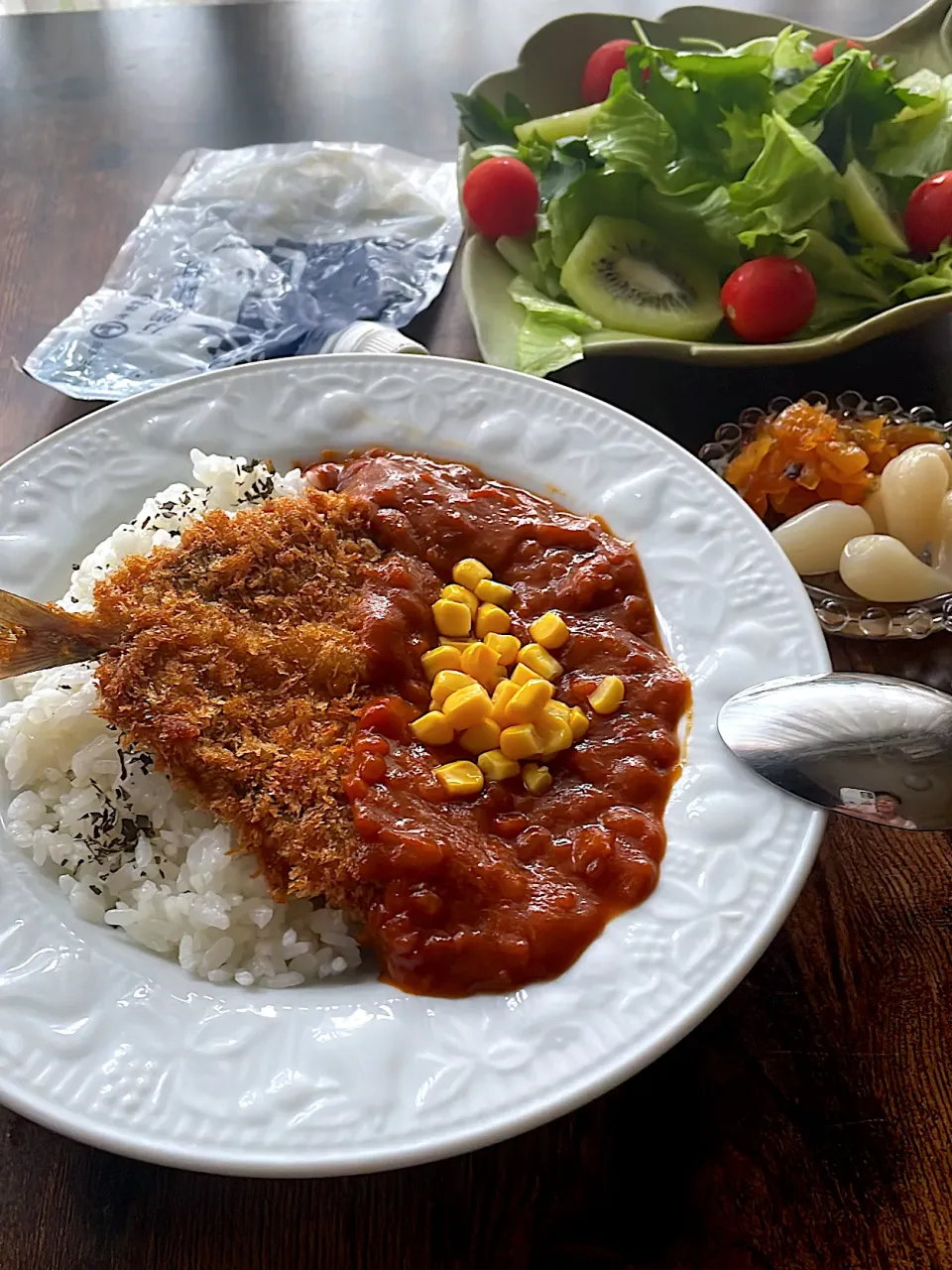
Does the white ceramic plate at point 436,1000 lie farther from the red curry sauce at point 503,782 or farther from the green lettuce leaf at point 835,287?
the green lettuce leaf at point 835,287

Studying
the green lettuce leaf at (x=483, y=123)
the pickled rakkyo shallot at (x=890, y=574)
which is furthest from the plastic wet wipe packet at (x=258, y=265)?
the pickled rakkyo shallot at (x=890, y=574)

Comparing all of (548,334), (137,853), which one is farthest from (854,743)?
(548,334)

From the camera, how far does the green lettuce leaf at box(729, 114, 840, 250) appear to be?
→ 2.49 metres

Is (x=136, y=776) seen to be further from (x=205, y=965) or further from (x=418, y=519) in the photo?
(x=418, y=519)

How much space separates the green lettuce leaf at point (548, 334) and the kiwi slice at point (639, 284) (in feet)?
0.19

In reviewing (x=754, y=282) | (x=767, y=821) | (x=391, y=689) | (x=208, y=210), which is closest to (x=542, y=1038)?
(x=767, y=821)

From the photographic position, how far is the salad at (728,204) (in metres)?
2.50

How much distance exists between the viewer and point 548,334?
99.0 inches

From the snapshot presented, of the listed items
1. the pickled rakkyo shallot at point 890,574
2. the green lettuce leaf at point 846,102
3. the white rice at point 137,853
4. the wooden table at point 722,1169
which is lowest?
the wooden table at point 722,1169

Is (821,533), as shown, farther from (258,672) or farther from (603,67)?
(603,67)

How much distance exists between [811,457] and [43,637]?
1.54 meters

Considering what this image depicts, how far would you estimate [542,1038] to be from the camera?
1399 mm

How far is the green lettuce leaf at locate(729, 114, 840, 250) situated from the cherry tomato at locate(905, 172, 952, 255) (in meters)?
0.21

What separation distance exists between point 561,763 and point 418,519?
0.62m
